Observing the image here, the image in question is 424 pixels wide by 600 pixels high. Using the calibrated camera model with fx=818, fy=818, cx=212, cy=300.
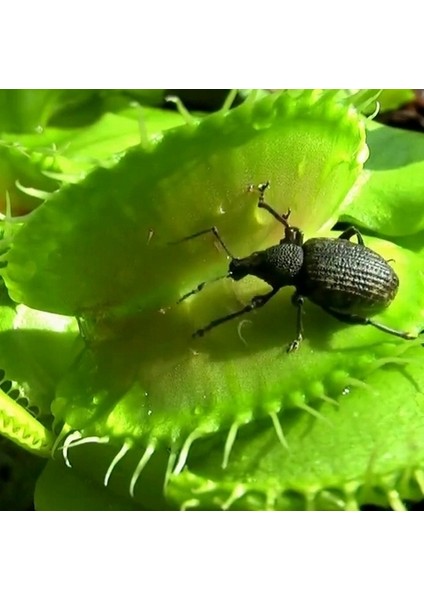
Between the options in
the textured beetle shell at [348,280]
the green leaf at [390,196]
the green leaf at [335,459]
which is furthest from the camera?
the green leaf at [390,196]

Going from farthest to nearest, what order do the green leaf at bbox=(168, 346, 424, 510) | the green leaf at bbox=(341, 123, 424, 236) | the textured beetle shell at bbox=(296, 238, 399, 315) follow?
the green leaf at bbox=(341, 123, 424, 236) < the textured beetle shell at bbox=(296, 238, 399, 315) < the green leaf at bbox=(168, 346, 424, 510)

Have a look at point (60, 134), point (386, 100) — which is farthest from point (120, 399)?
point (386, 100)

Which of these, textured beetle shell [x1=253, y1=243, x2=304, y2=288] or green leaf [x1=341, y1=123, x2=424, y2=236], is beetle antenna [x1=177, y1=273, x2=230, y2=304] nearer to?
textured beetle shell [x1=253, y1=243, x2=304, y2=288]

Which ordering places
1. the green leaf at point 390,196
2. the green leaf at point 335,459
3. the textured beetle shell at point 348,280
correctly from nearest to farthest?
the green leaf at point 335,459 < the textured beetle shell at point 348,280 < the green leaf at point 390,196

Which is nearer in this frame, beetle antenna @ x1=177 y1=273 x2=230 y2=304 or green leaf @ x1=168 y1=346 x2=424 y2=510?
green leaf @ x1=168 y1=346 x2=424 y2=510

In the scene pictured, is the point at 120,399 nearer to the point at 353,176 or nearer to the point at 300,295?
the point at 300,295

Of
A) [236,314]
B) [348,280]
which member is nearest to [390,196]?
[348,280]

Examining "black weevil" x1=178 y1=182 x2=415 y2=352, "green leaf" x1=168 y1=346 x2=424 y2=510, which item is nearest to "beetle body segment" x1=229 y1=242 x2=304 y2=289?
"black weevil" x1=178 y1=182 x2=415 y2=352

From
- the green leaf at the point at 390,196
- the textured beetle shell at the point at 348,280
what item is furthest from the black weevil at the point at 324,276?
the green leaf at the point at 390,196

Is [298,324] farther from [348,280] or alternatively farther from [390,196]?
[390,196]

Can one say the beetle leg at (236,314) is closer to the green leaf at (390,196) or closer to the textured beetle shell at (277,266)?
the textured beetle shell at (277,266)
